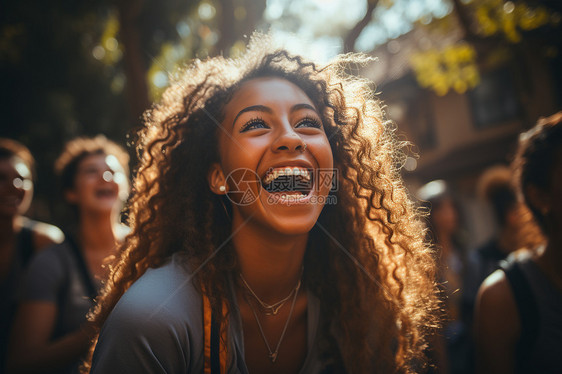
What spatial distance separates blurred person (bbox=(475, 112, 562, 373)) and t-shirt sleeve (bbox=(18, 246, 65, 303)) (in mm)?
2870

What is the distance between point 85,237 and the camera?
11.1 feet

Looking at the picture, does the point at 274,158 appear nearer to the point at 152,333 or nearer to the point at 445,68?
the point at 152,333

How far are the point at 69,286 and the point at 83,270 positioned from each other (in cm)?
16

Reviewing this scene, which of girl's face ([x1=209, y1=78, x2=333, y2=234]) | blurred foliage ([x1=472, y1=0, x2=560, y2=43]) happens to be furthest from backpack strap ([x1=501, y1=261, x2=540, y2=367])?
blurred foliage ([x1=472, y1=0, x2=560, y2=43])

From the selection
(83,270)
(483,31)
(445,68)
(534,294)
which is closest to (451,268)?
(534,294)

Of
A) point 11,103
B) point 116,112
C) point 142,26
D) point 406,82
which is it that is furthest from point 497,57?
point 11,103

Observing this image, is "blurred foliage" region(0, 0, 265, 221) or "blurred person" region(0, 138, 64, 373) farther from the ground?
"blurred foliage" region(0, 0, 265, 221)

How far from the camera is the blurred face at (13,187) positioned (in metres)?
3.62

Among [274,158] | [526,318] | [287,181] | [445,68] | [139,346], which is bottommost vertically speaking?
[139,346]

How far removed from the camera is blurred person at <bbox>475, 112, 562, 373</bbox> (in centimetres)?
216

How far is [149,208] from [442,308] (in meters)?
2.04

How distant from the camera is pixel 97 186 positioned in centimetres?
363

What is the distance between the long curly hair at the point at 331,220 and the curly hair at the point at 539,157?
746mm

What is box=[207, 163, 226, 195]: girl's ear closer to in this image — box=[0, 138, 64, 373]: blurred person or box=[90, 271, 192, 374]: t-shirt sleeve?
box=[90, 271, 192, 374]: t-shirt sleeve
